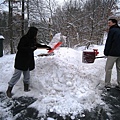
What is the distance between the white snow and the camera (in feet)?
10.3

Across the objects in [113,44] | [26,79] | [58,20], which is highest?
[58,20]

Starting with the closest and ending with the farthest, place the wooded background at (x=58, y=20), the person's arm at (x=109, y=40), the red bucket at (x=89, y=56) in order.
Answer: the person's arm at (x=109, y=40) < the red bucket at (x=89, y=56) < the wooded background at (x=58, y=20)

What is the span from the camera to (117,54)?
11.8 feet

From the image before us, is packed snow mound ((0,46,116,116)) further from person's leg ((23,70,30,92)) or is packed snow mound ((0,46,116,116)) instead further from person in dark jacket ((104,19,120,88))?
person in dark jacket ((104,19,120,88))

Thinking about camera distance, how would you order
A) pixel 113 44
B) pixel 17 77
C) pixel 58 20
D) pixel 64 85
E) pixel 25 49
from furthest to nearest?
1. pixel 58 20
2. pixel 64 85
3. pixel 113 44
4. pixel 17 77
5. pixel 25 49

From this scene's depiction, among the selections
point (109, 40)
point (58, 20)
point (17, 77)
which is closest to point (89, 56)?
point (109, 40)

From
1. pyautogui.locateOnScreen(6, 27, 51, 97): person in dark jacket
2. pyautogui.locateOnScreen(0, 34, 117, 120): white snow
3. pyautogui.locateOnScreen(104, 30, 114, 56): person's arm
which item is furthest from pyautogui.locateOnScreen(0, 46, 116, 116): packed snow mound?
pyautogui.locateOnScreen(104, 30, 114, 56): person's arm

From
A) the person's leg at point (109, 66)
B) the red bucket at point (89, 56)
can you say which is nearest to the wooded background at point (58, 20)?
the red bucket at point (89, 56)

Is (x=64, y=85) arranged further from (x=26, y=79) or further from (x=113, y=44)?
(x=113, y=44)

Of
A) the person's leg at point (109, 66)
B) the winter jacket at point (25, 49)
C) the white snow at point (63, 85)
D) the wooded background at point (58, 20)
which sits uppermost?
the wooded background at point (58, 20)

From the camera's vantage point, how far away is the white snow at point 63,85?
10.3 ft

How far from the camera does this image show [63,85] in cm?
374

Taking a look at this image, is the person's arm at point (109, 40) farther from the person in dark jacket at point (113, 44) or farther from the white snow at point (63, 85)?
the white snow at point (63, 85)

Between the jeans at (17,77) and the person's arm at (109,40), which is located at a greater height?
the person's arm at (109,40)
